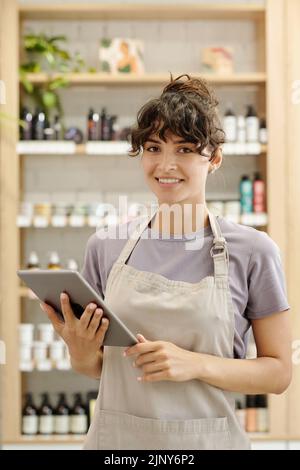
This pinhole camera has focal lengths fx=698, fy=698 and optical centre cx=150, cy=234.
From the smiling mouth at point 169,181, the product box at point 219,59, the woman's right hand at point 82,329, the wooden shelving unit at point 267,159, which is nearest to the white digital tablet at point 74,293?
the woman's right hand at point 82,329

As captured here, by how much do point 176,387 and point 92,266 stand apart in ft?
1.13

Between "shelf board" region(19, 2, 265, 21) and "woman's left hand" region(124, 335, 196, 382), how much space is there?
2976 mm

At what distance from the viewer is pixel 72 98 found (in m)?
4.18

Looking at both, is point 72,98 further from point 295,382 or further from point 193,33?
point 295,382

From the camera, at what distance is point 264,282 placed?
1447 mm

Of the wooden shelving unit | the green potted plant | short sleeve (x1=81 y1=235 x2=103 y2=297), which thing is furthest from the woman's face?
the green potted plant

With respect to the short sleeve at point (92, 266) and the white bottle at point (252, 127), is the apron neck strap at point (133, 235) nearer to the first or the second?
the short sleeve at point (92, 266)

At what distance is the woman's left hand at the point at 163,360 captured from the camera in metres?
1.35

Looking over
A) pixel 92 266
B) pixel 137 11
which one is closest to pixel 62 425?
pixel 137 11

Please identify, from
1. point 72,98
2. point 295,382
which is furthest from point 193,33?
point 295,382

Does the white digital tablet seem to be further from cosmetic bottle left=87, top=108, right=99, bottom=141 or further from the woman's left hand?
cosmetic bottle left=87, top=108, right=99, bottom=141

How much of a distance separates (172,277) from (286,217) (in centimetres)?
248

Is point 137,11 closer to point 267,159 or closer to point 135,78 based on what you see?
point 135,78
